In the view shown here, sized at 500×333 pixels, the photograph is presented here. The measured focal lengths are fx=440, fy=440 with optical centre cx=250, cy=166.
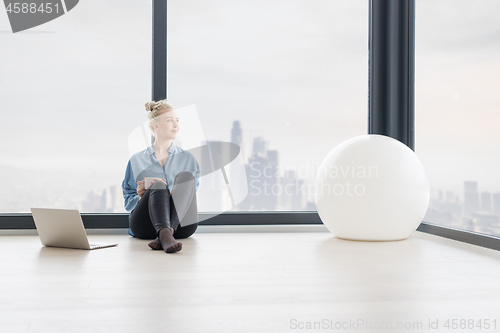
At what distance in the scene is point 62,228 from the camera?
2.39 m

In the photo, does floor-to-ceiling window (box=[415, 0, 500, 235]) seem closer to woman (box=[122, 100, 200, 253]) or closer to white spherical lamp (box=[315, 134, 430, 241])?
white spherical lamp (box=[315, 134, 430, 241])

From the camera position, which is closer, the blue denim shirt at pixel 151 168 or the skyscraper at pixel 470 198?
the skyscraper at pixel 470 198

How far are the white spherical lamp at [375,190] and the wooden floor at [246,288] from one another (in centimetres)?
17

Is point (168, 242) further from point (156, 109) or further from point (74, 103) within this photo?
point (74, 103)

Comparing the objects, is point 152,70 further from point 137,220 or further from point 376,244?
point 376,244

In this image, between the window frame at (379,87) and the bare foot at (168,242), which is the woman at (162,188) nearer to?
the bare foot at (168,242)

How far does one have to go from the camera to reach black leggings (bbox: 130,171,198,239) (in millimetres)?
2471

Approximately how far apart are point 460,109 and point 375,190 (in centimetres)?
83

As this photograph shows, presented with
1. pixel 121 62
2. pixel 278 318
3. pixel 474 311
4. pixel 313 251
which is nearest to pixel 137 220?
pixel 313 251

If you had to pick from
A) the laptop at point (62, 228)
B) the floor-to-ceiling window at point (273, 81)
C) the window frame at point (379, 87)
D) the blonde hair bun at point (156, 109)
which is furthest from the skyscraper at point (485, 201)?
the laptop at point (62, 228)

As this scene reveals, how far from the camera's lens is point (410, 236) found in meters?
3.06

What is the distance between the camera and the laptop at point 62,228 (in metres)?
2.32

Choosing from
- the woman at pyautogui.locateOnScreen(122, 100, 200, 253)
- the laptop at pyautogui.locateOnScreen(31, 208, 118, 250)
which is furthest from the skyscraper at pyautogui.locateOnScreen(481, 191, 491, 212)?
the laptop at pyautogui.locateOnScreen(31, 208, 118, 250)

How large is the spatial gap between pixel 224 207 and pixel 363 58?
5.61 feet
